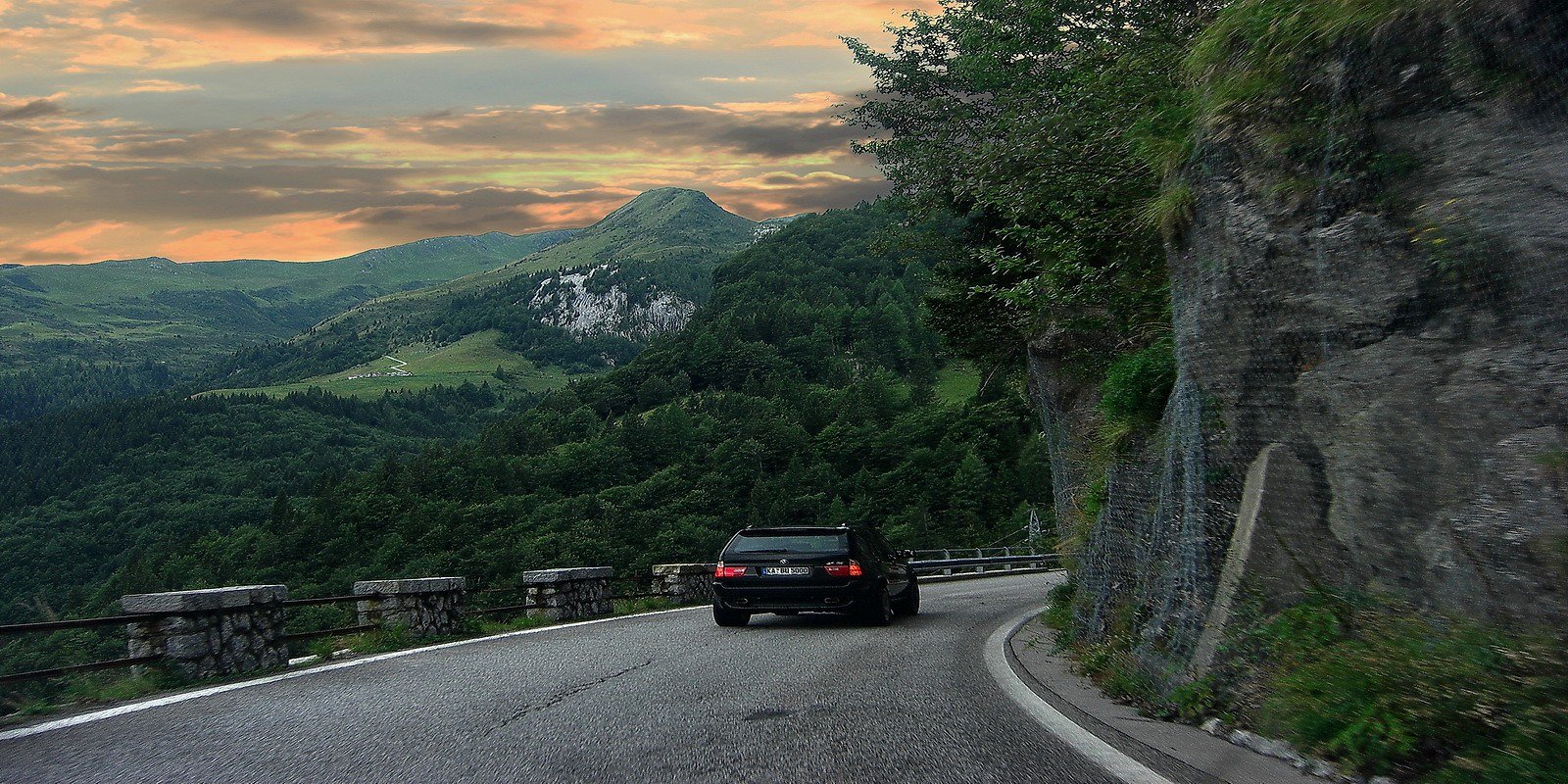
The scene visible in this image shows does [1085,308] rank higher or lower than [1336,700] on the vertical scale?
higher

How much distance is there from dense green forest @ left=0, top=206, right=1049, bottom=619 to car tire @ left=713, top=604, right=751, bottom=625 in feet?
229

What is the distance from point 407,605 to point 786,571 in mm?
4447

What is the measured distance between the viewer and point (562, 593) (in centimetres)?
1642

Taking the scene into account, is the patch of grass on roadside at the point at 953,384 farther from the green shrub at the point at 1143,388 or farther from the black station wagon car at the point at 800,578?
the green shrub at the point at 1143,388

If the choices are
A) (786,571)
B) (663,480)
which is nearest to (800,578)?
(786,571)

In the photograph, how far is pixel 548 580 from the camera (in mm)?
16312

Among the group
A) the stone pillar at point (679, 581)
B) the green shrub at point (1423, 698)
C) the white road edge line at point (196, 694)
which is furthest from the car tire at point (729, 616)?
the green shrub at point (1423, 698)

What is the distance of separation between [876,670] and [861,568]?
4.73 metres

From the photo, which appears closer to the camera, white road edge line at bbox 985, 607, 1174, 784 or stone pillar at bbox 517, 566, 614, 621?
white road edge line at bbox 985, 607, 1174, 784

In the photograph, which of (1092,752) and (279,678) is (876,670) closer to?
(1092,752)

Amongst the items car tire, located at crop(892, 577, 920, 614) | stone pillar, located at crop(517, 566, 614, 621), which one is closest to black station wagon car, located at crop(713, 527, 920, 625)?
car tire, located at crop(892, 577, 920, 614)

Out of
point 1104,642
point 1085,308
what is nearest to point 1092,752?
point 1104,642

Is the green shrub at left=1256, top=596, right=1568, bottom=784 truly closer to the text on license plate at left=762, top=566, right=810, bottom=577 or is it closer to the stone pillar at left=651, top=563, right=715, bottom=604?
the text on license plate at left=762, top=566, right=810, bottom=577

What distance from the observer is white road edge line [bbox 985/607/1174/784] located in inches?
193
